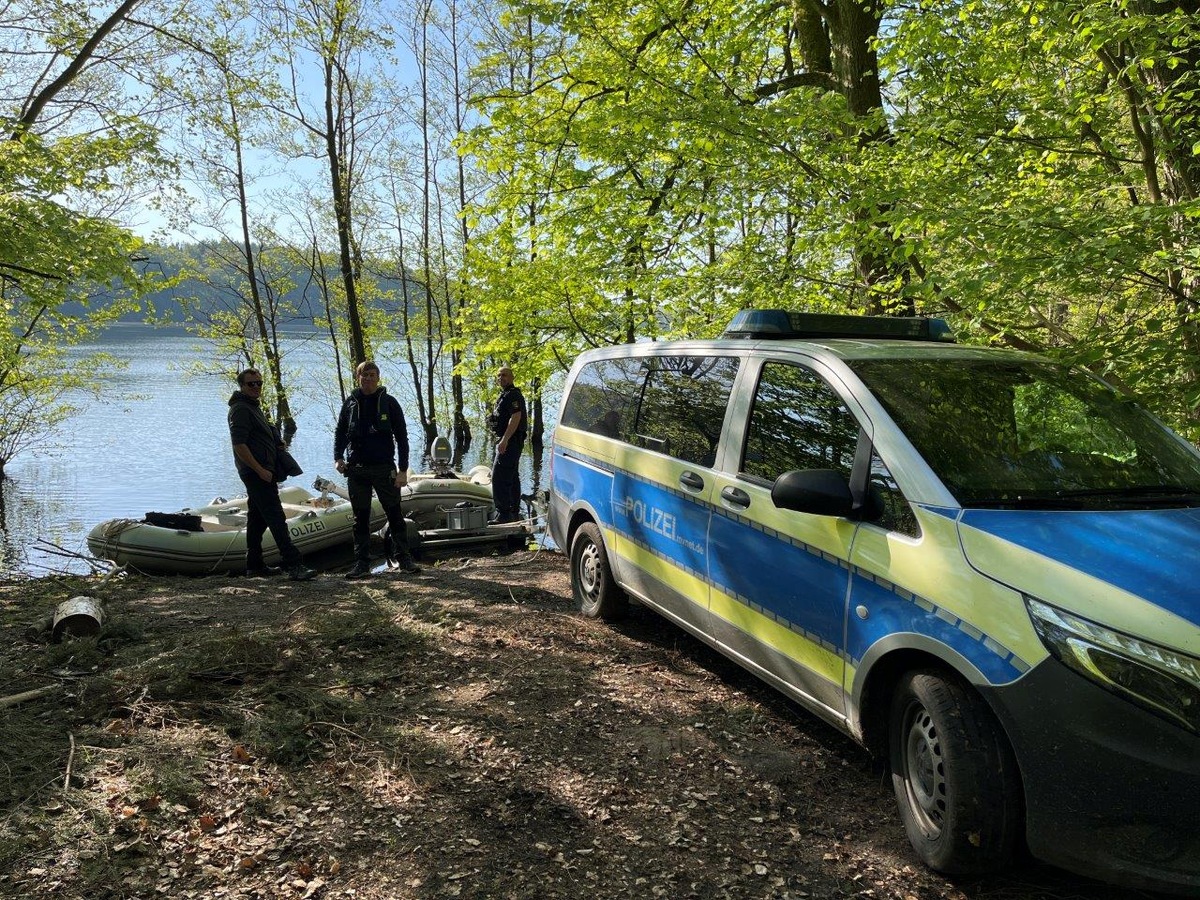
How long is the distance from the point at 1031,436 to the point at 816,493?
925 mm

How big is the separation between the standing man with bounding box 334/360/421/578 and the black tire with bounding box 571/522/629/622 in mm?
2514

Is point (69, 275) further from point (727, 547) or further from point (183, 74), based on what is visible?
point (727, 547)

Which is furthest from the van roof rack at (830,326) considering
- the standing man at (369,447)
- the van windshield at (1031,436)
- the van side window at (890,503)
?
the standing man at (369,447)

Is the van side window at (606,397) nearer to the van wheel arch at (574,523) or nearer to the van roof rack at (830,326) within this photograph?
the van wheel arch at (574,523)

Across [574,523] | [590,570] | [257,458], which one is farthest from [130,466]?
[590,570]

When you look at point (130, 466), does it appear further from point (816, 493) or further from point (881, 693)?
point (881, 693)

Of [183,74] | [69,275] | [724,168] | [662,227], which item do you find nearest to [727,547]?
[724,168]

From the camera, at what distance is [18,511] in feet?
64.7

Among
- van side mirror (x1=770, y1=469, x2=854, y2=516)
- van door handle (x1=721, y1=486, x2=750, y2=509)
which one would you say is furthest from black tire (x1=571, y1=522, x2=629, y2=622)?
van side mirror (x1=770, y1=469, x2=854, y2=516)

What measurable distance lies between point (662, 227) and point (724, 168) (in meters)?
2.14

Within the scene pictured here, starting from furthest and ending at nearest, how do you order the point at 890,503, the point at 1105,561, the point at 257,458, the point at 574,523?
the point at 257,458
the point at 574,523
the point at 890,503
the point at 1105,561

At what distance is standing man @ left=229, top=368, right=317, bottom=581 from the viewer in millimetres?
7449

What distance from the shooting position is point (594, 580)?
5426 mm

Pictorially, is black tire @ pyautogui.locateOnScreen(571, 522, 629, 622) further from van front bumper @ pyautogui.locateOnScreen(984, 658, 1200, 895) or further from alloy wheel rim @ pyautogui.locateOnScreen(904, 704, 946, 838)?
van front bumper @ pyautogui.locateOnScreen(984, 658, 1200, 895)
